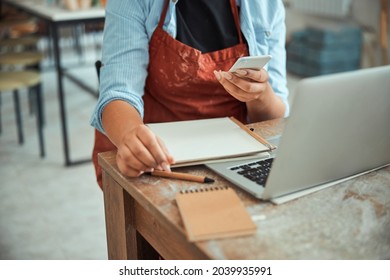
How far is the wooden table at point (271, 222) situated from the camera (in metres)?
0.71

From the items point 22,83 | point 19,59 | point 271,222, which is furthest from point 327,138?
point 19,59

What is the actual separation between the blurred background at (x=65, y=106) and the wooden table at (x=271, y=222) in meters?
1.07

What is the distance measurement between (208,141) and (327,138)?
0.29 metres

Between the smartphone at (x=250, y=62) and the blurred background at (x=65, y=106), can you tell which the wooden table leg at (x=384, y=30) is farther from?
the smartphone at (x=250, y=62)

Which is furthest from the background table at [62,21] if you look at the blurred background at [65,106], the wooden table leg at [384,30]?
the wooden table leg at [384,30]

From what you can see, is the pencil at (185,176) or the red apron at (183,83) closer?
the pencil at (185,176)

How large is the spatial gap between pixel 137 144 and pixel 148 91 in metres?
0.42

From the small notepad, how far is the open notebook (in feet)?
0.43

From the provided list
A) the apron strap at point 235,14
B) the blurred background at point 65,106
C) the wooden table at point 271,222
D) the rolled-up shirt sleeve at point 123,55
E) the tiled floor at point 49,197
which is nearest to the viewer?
the wooden table at point 271,222

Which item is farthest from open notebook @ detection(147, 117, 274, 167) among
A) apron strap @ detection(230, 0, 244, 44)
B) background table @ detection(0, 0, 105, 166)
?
background table @ detection(0, 0, 105, 166)

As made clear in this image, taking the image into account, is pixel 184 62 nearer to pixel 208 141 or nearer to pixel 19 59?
pixel 208 141

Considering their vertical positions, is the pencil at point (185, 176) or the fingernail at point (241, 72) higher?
the fingernail at point (241, 72)

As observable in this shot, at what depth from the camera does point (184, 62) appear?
1.23 m
